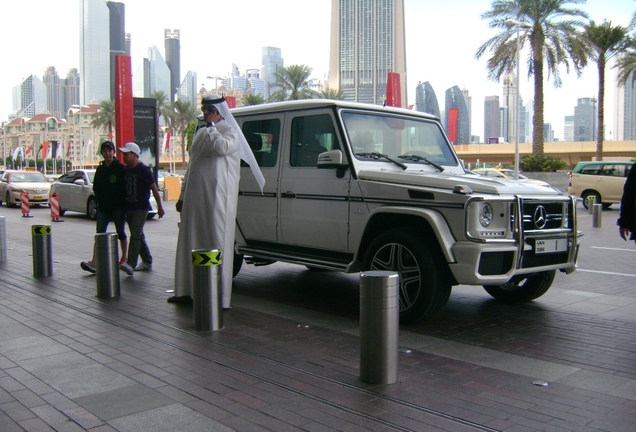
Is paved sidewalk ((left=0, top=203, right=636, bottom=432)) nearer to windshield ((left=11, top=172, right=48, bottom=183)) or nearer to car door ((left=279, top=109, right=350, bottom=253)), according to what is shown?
car door ((left=279, top=109, right=350, bottom=253))

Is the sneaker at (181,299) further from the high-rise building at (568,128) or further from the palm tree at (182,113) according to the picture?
the high-rise building at (568,128)

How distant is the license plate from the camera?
6191 millimetres

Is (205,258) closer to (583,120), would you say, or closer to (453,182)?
(453,182)

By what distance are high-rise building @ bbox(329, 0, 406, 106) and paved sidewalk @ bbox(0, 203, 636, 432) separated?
Answer: 130738 millimetres

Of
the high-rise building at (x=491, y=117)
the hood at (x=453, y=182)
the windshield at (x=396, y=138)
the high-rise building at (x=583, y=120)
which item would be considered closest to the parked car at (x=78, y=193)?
the windshield at (x=396, y=138)

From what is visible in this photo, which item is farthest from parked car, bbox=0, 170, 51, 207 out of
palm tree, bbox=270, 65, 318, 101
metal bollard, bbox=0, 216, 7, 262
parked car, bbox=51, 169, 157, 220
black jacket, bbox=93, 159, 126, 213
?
palm tree, bbox=270, 65, 318, 101

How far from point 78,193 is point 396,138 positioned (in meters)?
17.1

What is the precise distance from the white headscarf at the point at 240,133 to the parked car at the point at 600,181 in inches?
752

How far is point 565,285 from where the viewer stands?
347 inches

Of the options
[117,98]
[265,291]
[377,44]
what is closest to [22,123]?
[377,44]

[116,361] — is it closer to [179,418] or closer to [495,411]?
[179,418]

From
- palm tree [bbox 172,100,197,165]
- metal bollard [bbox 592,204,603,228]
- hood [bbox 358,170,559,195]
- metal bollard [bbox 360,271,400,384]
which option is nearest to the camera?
Result: metal bollard [bbox 360,271,400,384]

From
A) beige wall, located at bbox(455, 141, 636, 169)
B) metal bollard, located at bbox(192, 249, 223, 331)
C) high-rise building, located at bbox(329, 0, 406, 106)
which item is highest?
high-rise building, located at bbox(329, 0, 406, 106)

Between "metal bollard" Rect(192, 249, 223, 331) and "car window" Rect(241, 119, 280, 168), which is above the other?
"car window" Rect(241, 119, 280, 168)
